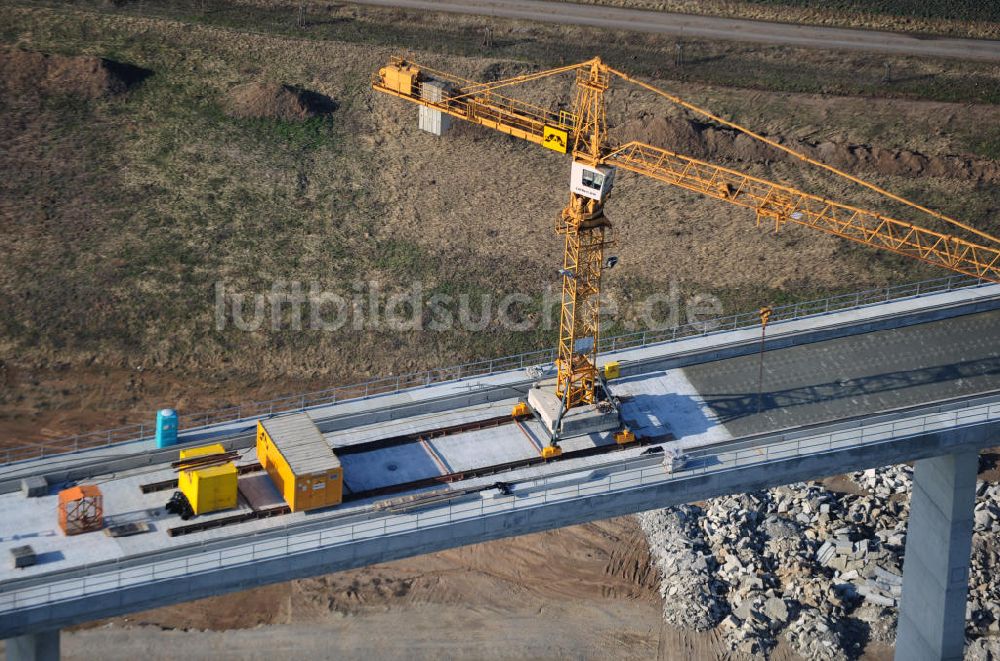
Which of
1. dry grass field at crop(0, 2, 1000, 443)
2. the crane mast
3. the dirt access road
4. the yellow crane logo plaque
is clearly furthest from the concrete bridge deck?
the dirt access road

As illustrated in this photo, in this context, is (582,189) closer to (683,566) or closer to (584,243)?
(584,243)

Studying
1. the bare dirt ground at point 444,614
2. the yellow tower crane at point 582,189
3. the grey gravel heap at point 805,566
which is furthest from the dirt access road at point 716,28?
the bare dirt ground at point 444,614

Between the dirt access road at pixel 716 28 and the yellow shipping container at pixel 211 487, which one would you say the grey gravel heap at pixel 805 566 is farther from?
the dirt access road at pixel 716 28

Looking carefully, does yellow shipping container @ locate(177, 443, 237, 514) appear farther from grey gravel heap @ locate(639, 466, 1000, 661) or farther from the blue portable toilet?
grey gravel heap @ locate(639, 466, 1000, 661)

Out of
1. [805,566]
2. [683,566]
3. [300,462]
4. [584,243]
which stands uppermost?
[584,243]

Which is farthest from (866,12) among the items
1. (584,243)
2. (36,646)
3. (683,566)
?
(36,646)

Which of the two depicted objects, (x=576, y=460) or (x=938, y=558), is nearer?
(x=576, y=460)

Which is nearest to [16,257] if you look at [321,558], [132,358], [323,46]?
[132,358]
